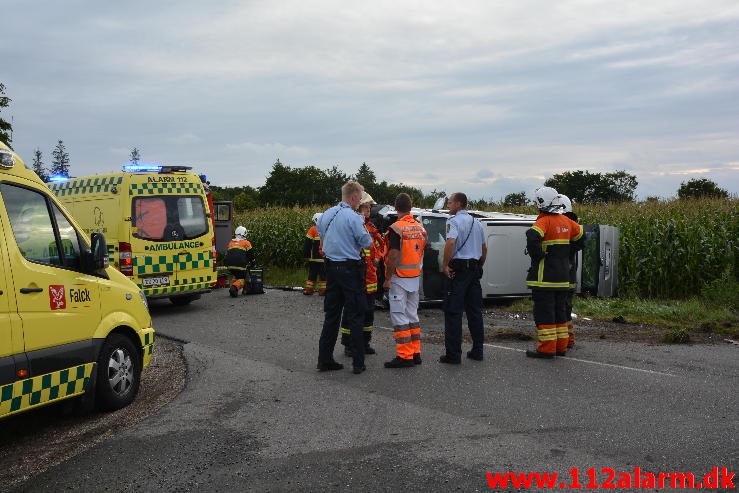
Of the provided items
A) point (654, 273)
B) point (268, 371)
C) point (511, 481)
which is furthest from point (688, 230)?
point (511, 481)

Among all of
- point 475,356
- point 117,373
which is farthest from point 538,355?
point 117,373

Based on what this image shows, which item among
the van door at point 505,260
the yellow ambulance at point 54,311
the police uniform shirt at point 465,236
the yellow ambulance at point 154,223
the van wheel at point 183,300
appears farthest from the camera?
the van wheel at point 183,300

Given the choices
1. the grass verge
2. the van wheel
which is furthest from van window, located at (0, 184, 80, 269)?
the van wheel

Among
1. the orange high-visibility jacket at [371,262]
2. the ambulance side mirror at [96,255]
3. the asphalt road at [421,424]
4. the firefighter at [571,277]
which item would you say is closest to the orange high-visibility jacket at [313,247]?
the orange high-visibility jacket at [371,262]

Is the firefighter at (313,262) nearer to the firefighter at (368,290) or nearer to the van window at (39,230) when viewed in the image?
the firefighter at (368,290)

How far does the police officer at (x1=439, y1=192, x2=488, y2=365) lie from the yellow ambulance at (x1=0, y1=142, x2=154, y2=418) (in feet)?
11.3

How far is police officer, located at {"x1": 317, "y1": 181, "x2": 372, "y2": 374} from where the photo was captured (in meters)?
7.63

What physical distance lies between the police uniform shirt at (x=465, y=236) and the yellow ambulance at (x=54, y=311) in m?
3.60

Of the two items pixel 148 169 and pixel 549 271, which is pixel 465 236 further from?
pixel 148 169

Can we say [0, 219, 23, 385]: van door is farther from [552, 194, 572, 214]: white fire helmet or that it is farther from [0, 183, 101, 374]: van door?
[552, 194, 572, 214]: white fire helmet

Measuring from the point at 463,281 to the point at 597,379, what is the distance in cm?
188

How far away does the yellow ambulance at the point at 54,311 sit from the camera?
5137 mm

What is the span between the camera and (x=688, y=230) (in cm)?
1428

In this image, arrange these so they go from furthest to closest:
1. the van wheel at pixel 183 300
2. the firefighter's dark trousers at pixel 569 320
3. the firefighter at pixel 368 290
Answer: the van wheel at pixel 183 300 < the firefighter's dark trousers at pixel 569 320 < the firefighter at pixel 368 290
